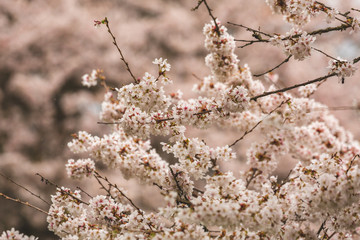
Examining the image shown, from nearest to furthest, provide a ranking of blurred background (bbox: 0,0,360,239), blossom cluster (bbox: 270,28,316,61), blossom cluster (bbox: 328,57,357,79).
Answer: blossom cluster (bbox: 328,57,357,79), blossom cluster (bbox: 270,28,316,61), blurred background (bbox: 0,0,360,239)

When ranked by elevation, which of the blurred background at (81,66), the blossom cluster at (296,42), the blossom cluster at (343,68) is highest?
the blurred background at (81,66)

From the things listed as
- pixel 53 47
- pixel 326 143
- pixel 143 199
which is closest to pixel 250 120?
pixel 326 143

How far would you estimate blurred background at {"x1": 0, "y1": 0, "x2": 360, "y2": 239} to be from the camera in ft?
23.2

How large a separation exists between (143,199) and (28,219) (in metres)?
2.32

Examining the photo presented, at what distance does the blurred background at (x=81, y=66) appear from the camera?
707 cm

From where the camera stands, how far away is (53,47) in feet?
27.3

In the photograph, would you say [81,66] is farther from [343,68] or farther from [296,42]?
[343,68]

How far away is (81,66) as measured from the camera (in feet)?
27.2

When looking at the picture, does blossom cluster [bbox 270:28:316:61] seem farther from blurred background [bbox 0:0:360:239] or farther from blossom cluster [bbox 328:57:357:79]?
blurred background [bbox 0:0:360:239]

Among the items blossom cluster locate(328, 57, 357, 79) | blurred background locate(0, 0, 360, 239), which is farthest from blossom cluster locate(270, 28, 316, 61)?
blurred background locate(0, 0, 360, 239)

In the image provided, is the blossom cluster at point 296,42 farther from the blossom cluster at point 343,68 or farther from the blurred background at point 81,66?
the blurred background at point 81,66

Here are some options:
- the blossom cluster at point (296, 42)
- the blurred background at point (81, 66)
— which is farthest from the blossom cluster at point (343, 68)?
the blurred background at point (81, 66)

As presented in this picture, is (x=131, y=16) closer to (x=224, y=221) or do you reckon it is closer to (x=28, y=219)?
(x=28, y=219)

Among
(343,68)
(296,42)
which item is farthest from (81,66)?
(343,68)
